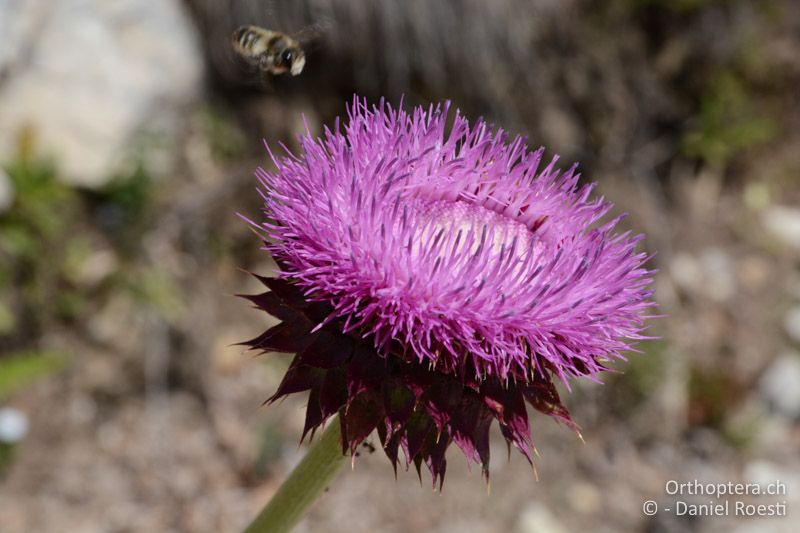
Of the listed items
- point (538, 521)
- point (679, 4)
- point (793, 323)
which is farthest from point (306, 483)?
point (679, 4)

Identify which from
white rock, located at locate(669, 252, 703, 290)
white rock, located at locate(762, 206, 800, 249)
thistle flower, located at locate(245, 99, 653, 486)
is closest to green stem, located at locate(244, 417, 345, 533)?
thistle flower, located at locate(245, 99, 653, 486)

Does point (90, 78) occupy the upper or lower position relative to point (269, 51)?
lower

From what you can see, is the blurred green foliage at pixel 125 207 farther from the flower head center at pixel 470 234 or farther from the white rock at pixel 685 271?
the white rock at pixel 685 271

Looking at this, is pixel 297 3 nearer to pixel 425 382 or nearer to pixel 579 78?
pixel 579 78

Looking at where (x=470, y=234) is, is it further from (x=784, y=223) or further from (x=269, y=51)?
(x=784, y=223)

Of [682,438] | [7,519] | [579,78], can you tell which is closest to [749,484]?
[682,438]

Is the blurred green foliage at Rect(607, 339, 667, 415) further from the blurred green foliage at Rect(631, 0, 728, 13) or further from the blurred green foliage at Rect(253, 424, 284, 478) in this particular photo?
the blurred green foliage at Rect(631, 0, 728, 13)
